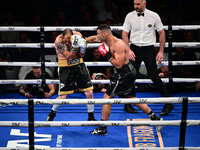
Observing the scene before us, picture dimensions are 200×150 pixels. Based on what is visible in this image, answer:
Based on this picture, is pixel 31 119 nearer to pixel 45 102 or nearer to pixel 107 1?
pixel 45 102

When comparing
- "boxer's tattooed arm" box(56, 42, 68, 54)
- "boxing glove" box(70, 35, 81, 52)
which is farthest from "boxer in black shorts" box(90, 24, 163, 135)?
"boxer's tattooed arm" box(56, 42, 68, 54)

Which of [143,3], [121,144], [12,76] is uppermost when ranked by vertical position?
[143,3]

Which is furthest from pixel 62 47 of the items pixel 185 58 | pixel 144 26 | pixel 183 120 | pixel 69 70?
pixel 185 58

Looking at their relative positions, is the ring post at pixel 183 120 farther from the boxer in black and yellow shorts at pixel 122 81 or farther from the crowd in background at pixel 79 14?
the crowd in background at pixel 79 14

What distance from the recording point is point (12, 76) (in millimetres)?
5301

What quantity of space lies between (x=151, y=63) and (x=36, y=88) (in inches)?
80.8

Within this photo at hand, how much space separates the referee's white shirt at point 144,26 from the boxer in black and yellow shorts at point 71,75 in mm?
893

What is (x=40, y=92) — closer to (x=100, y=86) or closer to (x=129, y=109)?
(x=100, y=86)

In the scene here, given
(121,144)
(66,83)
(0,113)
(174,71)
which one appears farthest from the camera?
(174,71)

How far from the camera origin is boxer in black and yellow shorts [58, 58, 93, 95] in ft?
12.3

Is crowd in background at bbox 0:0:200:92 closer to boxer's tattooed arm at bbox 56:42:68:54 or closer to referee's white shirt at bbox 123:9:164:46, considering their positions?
referee's white shirt at bbox 123:9:164:46

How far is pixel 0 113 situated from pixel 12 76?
129 cm

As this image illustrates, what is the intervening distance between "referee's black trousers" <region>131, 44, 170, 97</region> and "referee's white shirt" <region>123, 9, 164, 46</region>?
86mm

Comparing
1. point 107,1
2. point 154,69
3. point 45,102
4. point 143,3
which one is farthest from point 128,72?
point 107,1
